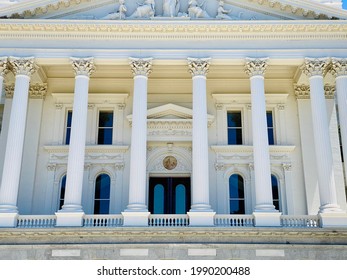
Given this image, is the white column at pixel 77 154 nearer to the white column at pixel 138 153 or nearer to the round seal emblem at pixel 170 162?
the white column at pixel 138 153

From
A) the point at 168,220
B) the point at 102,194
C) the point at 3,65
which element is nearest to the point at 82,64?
the point at 3,65

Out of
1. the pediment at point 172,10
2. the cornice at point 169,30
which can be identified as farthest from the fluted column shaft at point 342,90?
the pediment at point 172,10

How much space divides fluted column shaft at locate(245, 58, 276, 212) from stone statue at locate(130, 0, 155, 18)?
18.7 feet

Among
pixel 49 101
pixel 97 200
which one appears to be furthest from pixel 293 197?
pixel 49 101

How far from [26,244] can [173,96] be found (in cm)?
1225

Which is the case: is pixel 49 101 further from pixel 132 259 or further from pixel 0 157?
pixel 132 259

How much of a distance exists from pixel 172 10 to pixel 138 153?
26.2 feet

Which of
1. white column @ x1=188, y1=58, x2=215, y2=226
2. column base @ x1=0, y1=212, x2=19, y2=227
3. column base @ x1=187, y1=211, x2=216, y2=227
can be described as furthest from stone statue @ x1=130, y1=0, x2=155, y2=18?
column base @ x1=0, y1=212, x2=19, y2=227

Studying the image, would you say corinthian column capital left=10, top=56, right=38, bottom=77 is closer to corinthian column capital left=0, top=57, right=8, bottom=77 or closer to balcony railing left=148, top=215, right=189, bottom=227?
corinthian column capital left=0, top=57, right=8, bottom=77

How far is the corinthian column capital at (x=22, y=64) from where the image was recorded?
25156 millimetres

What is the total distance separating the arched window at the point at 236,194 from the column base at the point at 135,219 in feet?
21.3

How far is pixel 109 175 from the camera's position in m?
28.2

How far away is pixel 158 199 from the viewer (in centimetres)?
2775

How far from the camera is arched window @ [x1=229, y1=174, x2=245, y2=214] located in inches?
1082
